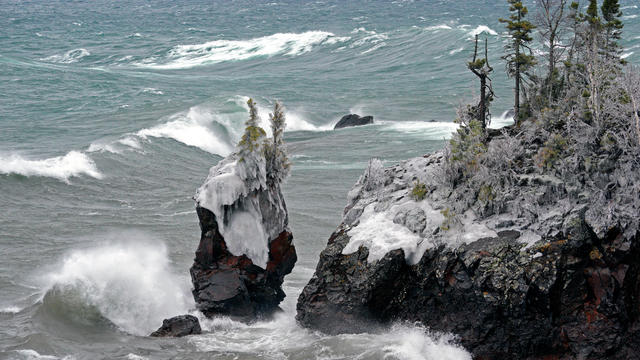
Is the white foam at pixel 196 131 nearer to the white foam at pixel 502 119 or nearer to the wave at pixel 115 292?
the white foam at pixel 502 119

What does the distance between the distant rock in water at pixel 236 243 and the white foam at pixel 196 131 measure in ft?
74.8

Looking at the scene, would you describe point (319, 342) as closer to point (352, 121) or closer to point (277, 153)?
point (277, 153)

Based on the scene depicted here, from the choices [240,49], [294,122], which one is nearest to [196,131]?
[294,122]

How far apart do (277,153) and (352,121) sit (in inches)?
1133

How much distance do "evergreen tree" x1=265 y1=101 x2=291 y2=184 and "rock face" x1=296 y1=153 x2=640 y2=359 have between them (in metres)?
2.36

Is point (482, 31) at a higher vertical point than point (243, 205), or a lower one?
higher

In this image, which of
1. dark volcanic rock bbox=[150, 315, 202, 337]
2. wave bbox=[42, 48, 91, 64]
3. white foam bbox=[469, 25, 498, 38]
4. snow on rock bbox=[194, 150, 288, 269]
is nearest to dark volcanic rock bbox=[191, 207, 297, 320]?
snow on rock bbox=[194, 150, 288, 269]

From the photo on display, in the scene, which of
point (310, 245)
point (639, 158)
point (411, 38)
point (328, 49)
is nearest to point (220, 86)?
point (328, 49)

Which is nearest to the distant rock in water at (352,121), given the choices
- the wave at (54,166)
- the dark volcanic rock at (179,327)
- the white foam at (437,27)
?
the wave at (54,166)

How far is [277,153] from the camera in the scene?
691 inches

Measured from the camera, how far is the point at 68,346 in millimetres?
15578

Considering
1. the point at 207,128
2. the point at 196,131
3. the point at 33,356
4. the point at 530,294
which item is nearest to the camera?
the point at 530,294

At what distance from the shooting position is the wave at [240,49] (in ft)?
262

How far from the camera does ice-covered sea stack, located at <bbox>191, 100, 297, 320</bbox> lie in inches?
663
